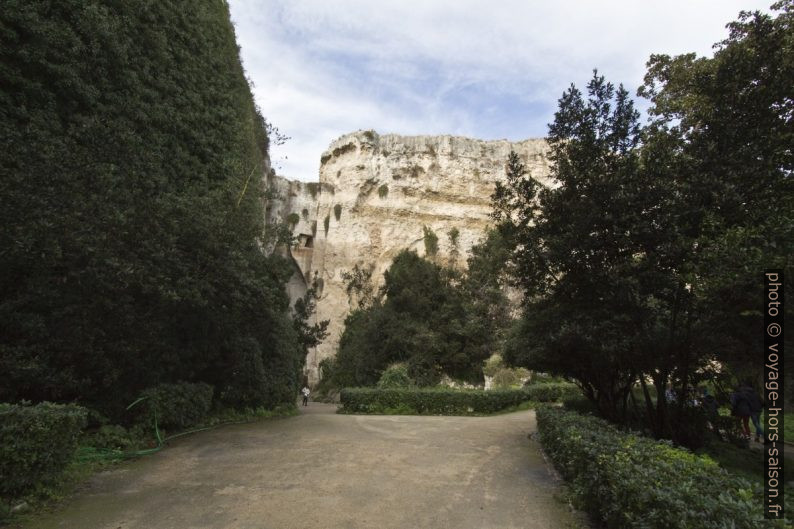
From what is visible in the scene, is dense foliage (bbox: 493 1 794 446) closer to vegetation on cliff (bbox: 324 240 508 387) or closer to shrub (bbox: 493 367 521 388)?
shrub (bbox: 493 367 521 388)

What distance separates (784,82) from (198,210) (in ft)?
34.4

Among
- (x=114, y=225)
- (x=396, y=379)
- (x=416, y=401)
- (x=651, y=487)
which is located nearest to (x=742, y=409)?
(x=651, y=487)

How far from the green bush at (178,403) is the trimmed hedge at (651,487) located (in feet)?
25.5

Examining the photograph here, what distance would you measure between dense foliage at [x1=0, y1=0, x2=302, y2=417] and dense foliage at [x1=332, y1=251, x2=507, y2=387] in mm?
12537

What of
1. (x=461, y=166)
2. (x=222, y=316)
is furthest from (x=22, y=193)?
(x=461, y=166)

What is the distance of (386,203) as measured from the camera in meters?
41.8

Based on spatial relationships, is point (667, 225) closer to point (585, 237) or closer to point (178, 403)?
point (585, 237)

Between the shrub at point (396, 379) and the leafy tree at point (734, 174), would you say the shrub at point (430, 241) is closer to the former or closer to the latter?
the shrub at point (396, 379)

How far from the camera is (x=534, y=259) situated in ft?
27.5

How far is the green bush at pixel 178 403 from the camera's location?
9.14m

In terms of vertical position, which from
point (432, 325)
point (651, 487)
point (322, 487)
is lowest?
point (322, 487)

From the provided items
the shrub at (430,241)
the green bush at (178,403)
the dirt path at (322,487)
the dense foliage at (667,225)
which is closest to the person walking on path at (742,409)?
the dense foliage at (667,225)

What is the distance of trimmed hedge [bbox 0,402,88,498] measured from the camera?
4.76 meters

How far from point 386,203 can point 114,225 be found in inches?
1363
